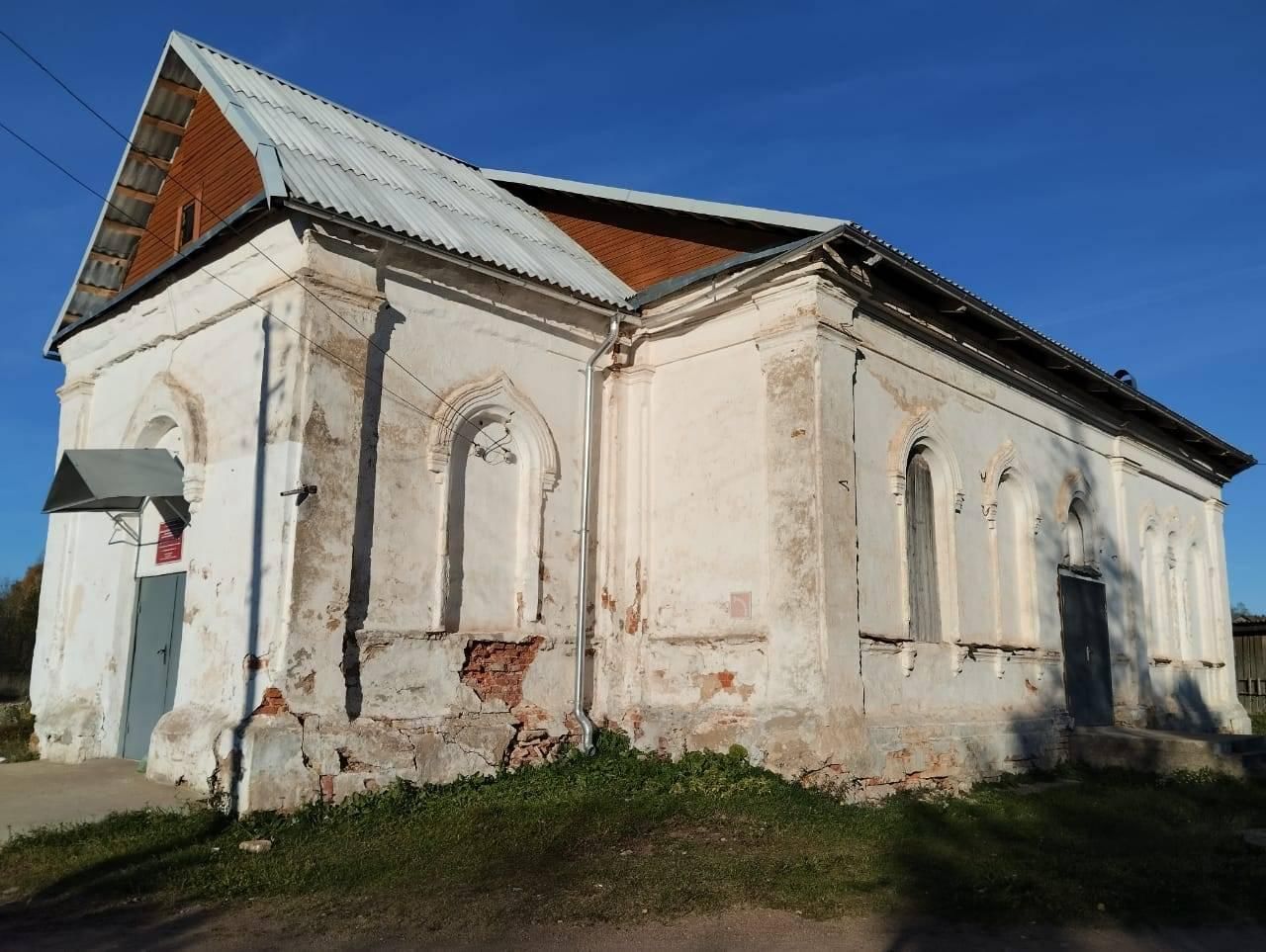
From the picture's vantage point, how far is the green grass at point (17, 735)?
11.5 meters

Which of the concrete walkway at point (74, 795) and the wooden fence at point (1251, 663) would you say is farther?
the wooden fence at point (1251, 663)

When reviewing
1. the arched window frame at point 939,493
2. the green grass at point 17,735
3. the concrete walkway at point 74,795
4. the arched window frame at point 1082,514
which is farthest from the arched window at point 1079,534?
the green grass at point 17,735

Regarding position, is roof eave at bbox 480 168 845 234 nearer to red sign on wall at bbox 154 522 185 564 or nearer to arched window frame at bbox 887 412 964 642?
arched window frame at bbox 887 412 964 642

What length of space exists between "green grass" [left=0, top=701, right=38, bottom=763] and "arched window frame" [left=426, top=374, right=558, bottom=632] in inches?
207

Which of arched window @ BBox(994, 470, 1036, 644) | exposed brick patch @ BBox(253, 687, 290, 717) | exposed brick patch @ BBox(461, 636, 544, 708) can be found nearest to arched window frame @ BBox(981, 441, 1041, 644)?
arched window @ BBox(994, 470, 1036, 644)

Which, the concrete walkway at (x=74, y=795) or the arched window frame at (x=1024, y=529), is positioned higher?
the arched window frame at (x=1024, y=529)

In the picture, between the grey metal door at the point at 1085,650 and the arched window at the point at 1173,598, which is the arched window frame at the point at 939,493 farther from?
the arched window at the point at 1173,598

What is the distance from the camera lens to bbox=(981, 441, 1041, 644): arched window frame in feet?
42.9

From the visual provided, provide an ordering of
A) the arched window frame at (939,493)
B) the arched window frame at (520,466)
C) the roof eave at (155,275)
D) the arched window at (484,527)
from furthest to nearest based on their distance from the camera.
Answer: the arched window frame at (939,493), the arched window at (484,527), the arched window frame at (520,466), the roof eave at (155,275)

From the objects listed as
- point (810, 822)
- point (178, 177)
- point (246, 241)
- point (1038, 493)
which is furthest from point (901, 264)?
point (178, 177)

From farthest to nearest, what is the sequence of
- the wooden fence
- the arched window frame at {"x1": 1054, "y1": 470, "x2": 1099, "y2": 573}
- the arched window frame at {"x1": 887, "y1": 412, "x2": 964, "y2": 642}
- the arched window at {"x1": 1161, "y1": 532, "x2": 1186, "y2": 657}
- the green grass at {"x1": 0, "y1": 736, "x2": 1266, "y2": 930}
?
the wooden fence < the arched window at {"x1": 1161, "y1": 532, "x2": 1186, "y2": 657} < the arched window frame at {"x1": 1054, "y1": 470, "x2": 1099, "y2": 573} < the arched window frame at {"x1": 887, "y1": 412, "x2": 964, "y2": 642} < the green grass at {"x1": 0, "y1": 736, "x2": 1266, "y2": 930}

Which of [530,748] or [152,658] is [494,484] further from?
[152,658]

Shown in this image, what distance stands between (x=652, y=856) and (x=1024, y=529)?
8.09m

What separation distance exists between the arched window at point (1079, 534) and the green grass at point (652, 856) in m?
5.62
